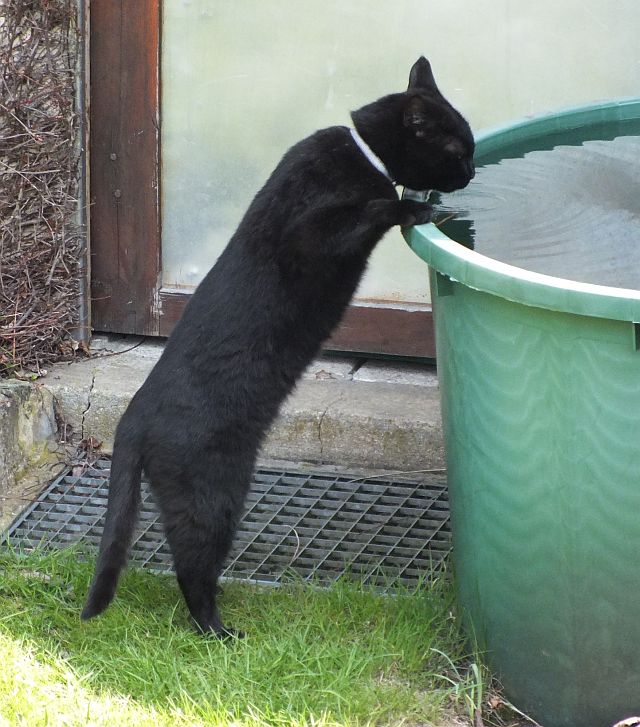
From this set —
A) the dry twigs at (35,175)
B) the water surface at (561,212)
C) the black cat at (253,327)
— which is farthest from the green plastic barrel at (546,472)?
the dry twigs at (35,175)

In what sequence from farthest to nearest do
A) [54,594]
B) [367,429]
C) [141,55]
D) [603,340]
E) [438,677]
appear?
[141,55] → [367,429] → [54,594] → [438,677] → [603,340]

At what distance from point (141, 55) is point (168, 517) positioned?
82.4 inches

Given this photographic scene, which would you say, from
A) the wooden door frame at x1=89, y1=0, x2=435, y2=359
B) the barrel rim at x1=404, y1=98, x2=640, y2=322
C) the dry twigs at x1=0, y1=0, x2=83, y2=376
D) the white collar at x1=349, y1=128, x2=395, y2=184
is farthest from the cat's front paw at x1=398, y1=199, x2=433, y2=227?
the dry twigs at x1=0, y1=0, x2=83, y2=376

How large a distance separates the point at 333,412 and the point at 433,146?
125 cm

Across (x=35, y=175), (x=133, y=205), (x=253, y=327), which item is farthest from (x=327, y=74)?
(x=253, y=327)

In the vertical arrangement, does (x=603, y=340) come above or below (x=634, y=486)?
above

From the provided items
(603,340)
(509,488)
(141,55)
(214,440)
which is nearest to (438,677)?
(509,488)

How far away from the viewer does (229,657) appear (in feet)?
8.68

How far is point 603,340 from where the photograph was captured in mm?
1981

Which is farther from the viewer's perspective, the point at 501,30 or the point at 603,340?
the point at 501,30

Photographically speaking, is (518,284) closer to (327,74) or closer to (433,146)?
(433,146)

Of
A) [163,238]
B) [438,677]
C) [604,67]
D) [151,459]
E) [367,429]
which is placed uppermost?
[604,67]

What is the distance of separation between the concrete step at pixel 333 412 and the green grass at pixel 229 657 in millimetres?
839

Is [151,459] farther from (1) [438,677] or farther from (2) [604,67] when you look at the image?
(2) [604,67]
